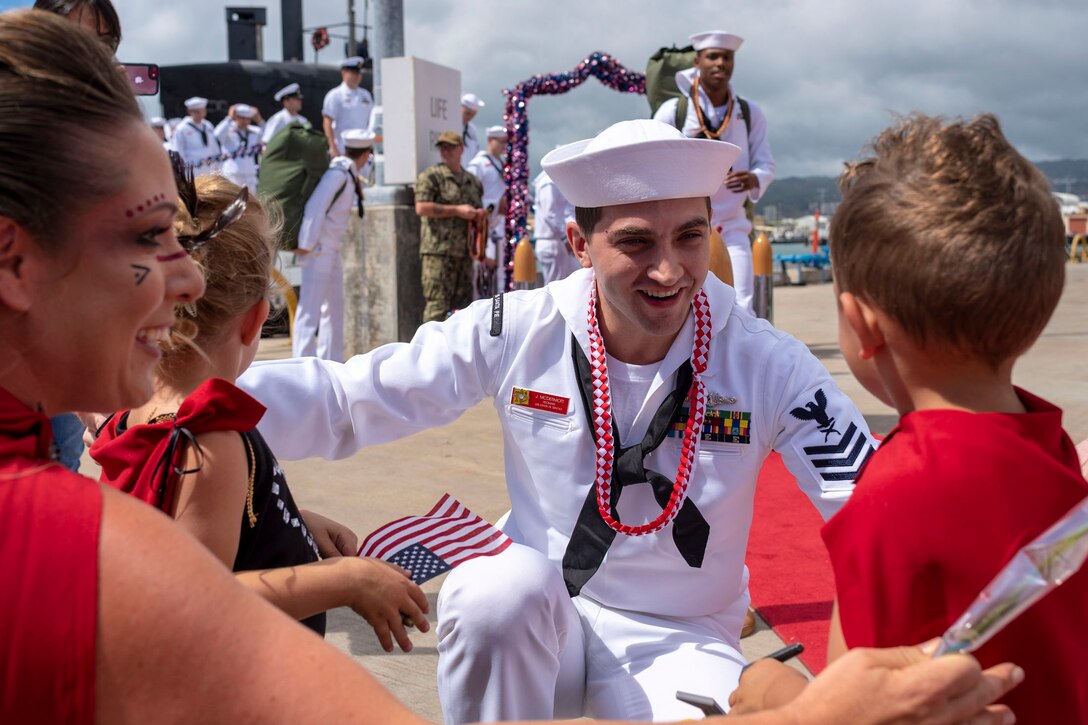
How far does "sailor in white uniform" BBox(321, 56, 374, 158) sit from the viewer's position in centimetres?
1447

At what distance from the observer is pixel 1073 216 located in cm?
3183

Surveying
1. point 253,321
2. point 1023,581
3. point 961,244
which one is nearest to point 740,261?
point 253,321

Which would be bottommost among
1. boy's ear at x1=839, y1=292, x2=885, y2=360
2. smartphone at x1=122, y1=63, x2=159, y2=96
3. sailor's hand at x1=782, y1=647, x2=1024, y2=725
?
sailor's hand at x1=782, y1=647, x2=1024, y2=725

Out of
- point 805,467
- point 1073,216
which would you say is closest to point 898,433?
point 805,467

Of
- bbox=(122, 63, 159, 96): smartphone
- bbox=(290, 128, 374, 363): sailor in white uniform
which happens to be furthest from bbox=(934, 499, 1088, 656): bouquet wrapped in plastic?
bbox=(290, 128, 374, 363): sailor in white uniform

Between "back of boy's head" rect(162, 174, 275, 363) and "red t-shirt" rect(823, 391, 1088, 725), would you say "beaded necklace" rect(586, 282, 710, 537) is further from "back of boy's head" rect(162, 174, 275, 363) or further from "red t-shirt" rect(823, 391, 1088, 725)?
"red t-shirt" rect(823, 391, 1088, 725)

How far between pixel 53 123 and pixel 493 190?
39.4ft

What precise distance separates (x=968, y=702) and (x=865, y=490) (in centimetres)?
29

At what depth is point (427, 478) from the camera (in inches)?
217

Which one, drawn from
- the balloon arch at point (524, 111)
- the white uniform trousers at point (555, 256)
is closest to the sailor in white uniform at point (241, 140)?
the balloon arch at point (524, 111)

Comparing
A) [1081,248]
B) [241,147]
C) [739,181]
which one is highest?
[241,147]

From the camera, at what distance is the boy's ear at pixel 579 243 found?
9.58 ft

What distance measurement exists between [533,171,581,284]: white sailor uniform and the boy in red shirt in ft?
27.4

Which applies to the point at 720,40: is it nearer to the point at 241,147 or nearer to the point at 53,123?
the point at 53,123
